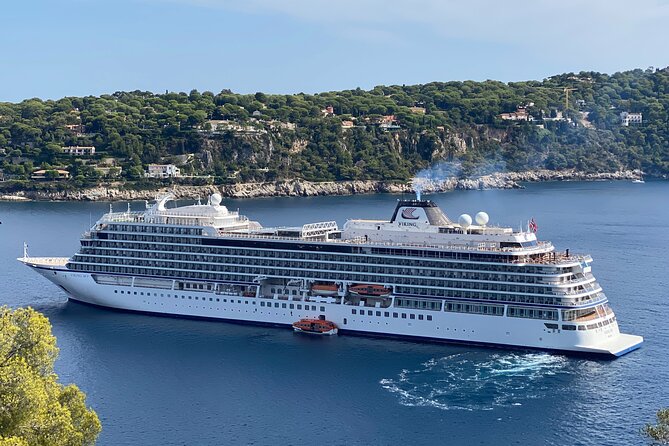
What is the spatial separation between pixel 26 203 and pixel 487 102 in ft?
350

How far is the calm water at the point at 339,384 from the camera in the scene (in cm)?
3712

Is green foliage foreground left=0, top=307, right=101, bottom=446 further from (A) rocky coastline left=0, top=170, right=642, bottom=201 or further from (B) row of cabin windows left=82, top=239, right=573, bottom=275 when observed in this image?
(A) rocky coastline left=0, top=170, right=642, bottom=201

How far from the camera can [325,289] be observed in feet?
171

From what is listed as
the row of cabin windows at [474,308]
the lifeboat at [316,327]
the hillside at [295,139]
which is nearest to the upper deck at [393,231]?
the row of cabin windows at [474,308]

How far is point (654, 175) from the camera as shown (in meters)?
183

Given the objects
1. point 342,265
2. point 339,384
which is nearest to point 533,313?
point 342,265

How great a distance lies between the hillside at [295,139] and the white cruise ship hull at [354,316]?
293ft

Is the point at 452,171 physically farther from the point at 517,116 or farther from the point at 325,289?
the point at 325,289

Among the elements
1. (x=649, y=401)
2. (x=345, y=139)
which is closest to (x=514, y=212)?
(x=345, y=139)

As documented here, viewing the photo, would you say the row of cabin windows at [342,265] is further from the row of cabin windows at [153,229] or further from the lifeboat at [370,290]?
the row of cabin windows at [153,229]

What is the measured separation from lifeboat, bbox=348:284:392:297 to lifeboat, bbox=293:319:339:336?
2401 mm

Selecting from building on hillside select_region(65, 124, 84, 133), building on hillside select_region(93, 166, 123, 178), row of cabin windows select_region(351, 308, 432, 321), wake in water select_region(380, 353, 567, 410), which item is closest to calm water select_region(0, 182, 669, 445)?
wake in water select_region(380, 353, 567, 410)

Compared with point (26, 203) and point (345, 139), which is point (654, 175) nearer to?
point (345, 139)

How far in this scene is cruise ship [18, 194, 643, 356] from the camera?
155ft
